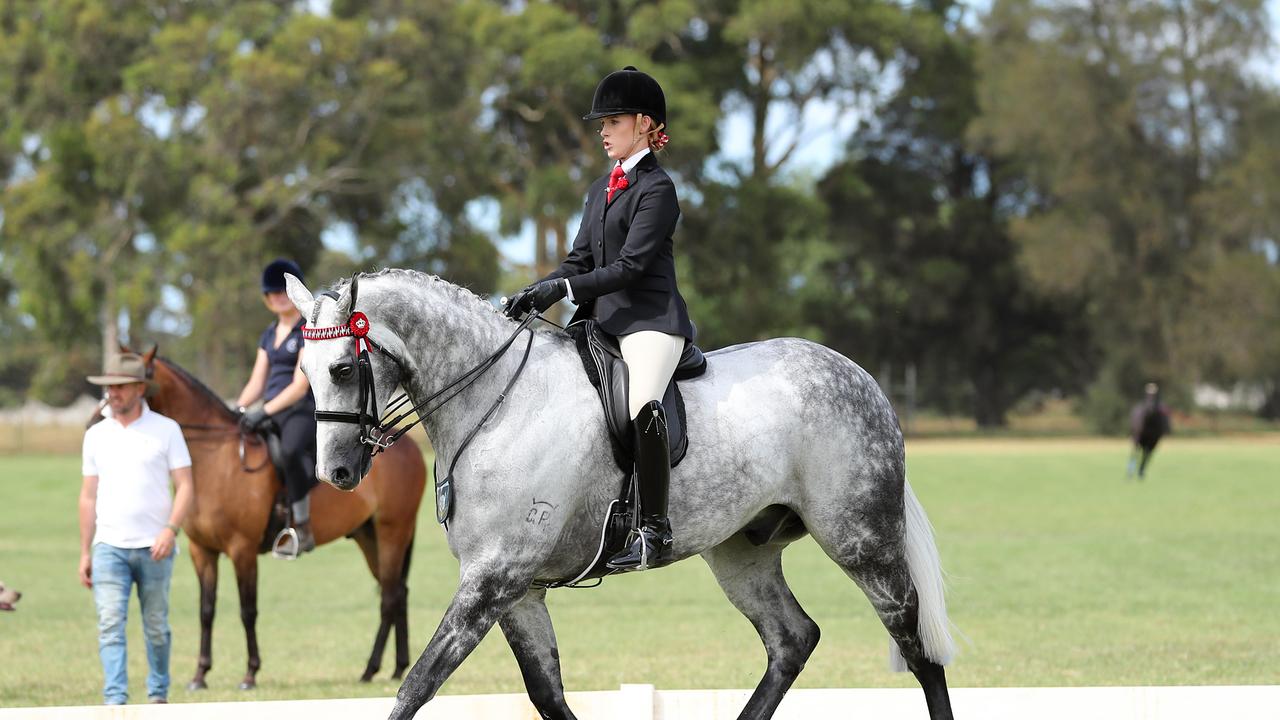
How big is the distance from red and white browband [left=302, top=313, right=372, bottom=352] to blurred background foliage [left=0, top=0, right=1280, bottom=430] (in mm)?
40399

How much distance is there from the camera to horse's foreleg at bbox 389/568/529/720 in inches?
211

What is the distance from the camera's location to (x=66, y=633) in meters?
12.8

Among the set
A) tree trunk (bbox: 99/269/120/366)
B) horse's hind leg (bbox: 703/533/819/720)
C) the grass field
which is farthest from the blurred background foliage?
horse's hind leg (bbox: 703/533/819/720)

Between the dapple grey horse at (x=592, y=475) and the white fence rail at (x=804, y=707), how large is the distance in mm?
234

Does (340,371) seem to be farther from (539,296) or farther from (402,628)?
(402,628)

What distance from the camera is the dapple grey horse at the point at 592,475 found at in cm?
554

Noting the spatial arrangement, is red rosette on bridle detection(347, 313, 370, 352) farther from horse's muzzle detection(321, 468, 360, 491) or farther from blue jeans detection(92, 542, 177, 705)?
blue jeans detection(92, 542, 177, 705)

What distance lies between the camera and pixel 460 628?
5.46m

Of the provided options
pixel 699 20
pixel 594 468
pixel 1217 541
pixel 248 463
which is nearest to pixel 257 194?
pixel 699 20

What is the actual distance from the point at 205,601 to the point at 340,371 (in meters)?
5.36

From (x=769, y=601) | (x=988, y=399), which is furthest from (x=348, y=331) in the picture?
(x=988, y=399)

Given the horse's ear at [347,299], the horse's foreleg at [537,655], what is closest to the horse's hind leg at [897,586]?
the horse's foreleg at [537,655]

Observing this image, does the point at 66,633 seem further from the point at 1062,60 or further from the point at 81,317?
the point at 1062,60

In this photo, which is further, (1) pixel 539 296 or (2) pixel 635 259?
(2) pixel 635 259
